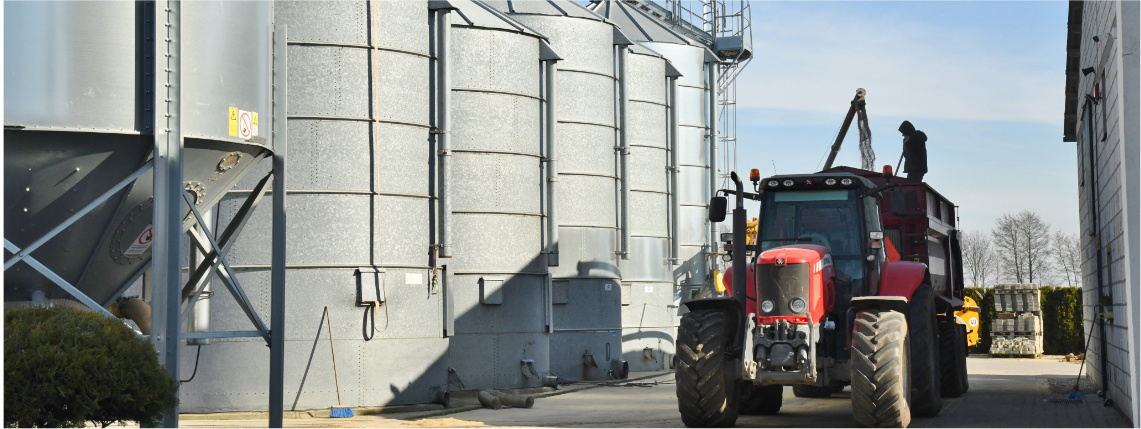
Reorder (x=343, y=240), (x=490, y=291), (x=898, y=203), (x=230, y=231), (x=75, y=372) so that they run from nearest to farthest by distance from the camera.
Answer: (x=75, y=372)
(x=898, y=203)
(x=230, y=231)
(x=343, y=240)
(x=490, y=291)

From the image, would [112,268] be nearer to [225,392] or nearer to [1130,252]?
[225,392]

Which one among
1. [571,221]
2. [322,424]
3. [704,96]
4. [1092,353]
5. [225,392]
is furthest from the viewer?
[704,96]

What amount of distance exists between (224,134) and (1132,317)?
29.1 ft

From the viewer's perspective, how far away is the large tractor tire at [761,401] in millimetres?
13945

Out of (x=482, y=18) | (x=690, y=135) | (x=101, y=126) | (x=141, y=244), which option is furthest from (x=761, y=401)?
(x=690, y=135)

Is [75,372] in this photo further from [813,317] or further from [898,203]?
[898,203]

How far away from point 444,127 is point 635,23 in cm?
1616

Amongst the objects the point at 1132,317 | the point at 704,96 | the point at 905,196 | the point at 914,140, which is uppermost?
the point at 704,96

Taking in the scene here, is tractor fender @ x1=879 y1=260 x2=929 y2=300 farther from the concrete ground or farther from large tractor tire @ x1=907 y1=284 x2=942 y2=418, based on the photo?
the concrete ground

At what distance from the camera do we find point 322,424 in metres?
14.2

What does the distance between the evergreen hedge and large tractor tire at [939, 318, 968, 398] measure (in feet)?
63.4

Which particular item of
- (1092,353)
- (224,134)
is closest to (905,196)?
(224,134)

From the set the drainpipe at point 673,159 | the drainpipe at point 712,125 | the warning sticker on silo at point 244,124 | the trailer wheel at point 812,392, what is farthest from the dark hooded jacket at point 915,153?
the drainpipe at point 712,125

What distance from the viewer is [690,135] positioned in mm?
31703
